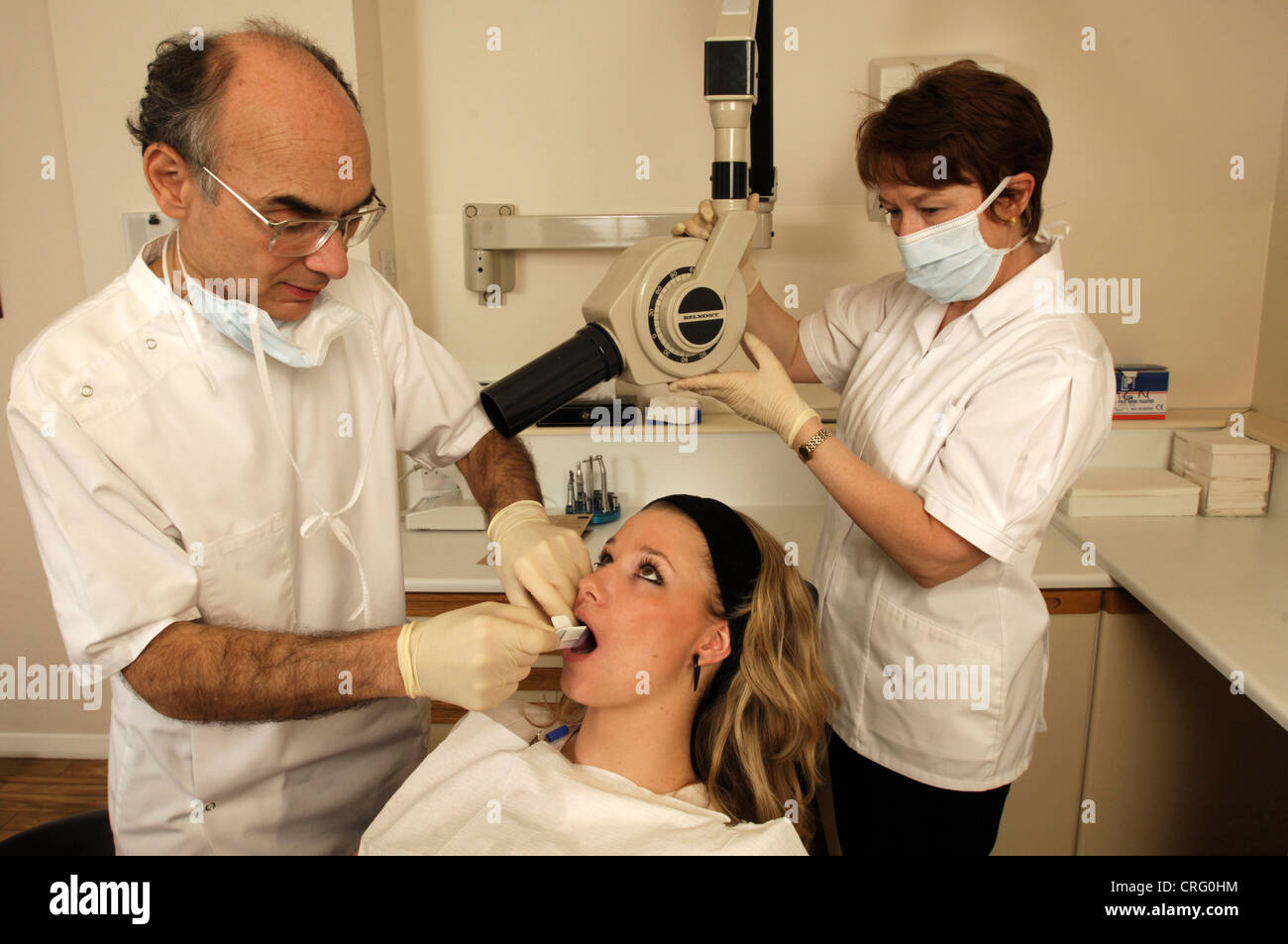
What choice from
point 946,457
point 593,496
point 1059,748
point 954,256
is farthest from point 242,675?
point 1059,748

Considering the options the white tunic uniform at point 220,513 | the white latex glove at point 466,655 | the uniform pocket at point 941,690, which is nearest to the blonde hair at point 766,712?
the uniform pocket at point 941,690

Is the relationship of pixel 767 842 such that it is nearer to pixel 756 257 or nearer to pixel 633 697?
pixel 633 697

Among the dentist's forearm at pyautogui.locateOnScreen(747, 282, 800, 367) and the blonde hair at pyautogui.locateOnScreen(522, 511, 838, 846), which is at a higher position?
the dentist's forearm at pyautogui.locateOnScreen(747, 282, 800, 367)

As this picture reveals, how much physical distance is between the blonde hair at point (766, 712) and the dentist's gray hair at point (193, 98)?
2.87ft

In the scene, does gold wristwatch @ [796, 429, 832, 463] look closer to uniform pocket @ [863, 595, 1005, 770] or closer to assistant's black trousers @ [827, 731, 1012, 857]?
uniform pocket @ [863, 595, 1005, 770]

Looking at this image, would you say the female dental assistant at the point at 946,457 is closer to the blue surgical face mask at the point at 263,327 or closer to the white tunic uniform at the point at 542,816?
the white tunic uniform at the point at 542,816

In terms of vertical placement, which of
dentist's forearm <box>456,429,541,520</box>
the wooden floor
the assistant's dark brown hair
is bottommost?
the wooden floor

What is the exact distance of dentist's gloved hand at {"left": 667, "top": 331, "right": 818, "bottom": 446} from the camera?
1.42 metres

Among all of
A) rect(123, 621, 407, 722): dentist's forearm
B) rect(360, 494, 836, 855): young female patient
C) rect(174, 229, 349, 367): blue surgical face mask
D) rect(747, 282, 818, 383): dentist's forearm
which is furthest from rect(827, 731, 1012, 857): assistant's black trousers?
rect(174, 229, 349, 367): blue surgical face mask

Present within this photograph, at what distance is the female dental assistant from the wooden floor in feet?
7.12

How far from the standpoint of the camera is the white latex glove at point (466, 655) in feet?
3.61

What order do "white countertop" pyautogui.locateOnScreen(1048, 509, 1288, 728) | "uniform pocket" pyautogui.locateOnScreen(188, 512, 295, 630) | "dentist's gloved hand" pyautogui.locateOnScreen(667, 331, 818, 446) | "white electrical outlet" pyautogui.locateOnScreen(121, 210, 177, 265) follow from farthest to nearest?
"white electrical outlet" pyautogui.locateOnScreen(121, 210, 177, 265)
"white countertop" pyautogui.locateOnScreen(1048, 509, 1288, 728)
"dentist's gloved hand" pyautogui.locateOnScreen(667, 331, 818, 446)
"uniform pocket" pyautogui.locateOnScreen(188, 512, 295, 630)

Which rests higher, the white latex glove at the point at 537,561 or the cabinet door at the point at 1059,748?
Answer: the white latex glove at the point at 537,561
